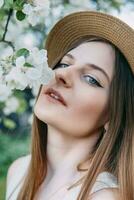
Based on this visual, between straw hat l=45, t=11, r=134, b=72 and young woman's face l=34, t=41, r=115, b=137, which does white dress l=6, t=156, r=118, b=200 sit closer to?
young woman's face l=34, t=41, r=115, b=137

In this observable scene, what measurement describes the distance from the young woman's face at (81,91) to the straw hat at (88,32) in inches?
1.7

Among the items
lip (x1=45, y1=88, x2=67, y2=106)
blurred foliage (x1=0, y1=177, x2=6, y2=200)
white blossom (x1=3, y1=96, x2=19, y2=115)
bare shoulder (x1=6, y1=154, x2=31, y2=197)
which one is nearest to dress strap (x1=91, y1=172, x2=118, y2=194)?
lip (x1=45, y1=88, x2=67, y2=106)

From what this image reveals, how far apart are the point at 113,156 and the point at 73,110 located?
21 cm

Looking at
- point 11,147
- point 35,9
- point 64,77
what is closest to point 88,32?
point 64,77

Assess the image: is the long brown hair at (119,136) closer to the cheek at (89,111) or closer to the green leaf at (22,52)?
the cheek at (89,111)

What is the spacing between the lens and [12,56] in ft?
5.50

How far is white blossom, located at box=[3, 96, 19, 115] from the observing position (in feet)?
13.1

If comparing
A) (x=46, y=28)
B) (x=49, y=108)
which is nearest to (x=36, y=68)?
(x=49, y=108)

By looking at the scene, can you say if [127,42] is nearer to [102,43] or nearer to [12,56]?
[102,43]

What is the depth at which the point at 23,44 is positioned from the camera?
350 centimetres

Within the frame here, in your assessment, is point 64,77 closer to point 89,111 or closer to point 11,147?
point 89,111

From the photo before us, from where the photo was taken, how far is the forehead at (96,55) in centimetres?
208

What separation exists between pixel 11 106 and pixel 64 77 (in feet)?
6.85

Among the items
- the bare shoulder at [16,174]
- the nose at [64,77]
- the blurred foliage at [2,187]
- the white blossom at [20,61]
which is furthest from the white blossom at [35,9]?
the blurred foliage at [2,187]
